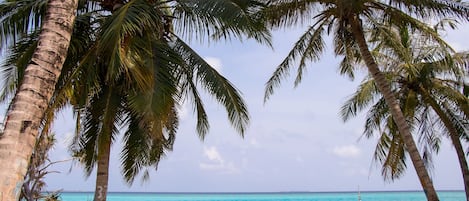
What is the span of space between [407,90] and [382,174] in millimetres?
2534

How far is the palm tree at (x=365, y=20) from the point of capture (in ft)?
31.9

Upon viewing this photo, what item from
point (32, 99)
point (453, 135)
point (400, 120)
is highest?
point (453, 135)

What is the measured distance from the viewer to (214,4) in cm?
837

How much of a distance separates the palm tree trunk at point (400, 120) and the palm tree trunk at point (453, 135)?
344 centimetres

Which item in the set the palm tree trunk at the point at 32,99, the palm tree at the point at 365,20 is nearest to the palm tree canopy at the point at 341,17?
the palm tree at the point at 365,20

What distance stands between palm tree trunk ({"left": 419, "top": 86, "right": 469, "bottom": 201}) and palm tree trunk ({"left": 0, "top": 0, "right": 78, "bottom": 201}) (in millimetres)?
10970

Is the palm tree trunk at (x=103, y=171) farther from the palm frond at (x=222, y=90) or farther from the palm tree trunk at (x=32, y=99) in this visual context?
the palm tree trunk at (x=32, y=99)

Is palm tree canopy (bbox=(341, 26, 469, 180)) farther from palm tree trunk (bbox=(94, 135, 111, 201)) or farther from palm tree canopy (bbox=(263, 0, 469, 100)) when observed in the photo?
palm tree trunk (bbox=(94, 135, 111, 201))

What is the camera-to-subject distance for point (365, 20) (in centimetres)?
1109

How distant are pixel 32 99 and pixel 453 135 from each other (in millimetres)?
12056

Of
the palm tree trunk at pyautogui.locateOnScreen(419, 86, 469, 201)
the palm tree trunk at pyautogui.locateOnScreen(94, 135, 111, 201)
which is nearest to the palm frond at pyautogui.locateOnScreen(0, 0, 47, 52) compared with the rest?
the palm tree trunk at pyautogui.locateOnScreen(94, 135, 111, 201)

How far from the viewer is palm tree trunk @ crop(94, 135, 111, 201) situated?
9000 mm

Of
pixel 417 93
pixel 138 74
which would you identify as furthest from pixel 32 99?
pixel 417 93

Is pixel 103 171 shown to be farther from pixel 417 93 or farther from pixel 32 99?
pixel 417 93
